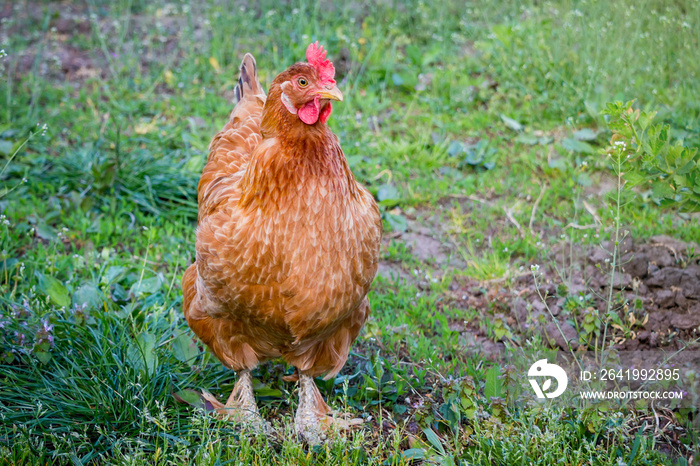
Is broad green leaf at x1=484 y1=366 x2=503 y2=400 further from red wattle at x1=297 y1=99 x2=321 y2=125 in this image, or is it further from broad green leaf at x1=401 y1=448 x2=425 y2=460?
red wattle at x1=297 y1=99 x2=321 y2=125

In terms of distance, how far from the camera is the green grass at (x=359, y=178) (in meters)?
2.79

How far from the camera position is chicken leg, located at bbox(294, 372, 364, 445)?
307 cm

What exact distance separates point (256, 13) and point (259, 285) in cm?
553

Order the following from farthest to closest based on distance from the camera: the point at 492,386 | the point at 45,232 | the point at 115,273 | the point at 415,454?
the point at 45,232
the point at 115,273
the point at 492,386
the point at 415,454

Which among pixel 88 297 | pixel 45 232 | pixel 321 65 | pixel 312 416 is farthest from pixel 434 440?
pixel 45 232

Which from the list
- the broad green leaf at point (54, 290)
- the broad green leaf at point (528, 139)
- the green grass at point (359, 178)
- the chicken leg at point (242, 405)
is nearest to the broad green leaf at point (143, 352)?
the green grass at point (359, 178)

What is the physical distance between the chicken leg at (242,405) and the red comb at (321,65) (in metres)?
1.56

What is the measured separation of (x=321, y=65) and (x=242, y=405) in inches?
67.9

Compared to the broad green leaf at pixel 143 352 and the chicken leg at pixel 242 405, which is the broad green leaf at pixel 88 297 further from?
the chicken leg at pixel 242 405

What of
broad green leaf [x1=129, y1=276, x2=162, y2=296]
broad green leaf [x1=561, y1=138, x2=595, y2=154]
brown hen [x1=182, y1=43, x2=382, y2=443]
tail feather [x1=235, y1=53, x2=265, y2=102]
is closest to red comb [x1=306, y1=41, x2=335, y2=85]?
brown hen [x1=182, y1=43, x2=382, y2=443]

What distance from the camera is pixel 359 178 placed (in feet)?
16.6

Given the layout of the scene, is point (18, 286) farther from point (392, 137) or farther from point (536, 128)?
point (536, 128)

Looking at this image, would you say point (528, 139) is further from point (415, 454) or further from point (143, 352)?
point (143, 352)

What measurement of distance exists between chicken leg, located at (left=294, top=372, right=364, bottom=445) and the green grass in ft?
0.31
